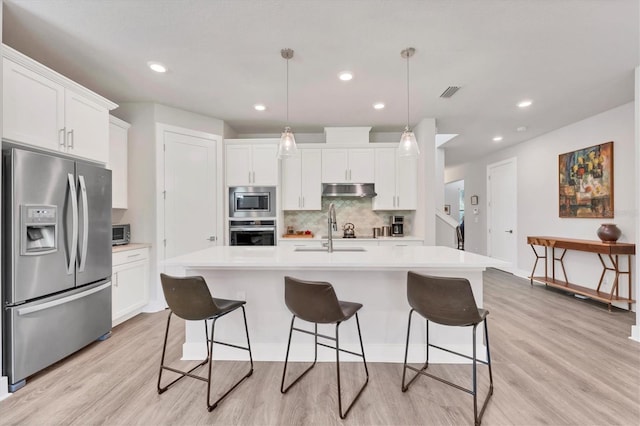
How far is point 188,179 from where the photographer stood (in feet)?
12.9

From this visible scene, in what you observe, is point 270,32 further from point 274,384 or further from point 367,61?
point 274,384

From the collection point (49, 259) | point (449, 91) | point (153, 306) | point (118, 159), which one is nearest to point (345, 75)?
point (449, 91)

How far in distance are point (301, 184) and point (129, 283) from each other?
2.61m

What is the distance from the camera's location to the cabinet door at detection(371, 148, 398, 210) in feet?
14.6

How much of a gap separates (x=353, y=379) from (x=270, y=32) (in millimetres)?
2754

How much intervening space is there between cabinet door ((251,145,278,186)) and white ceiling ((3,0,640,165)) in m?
0.71

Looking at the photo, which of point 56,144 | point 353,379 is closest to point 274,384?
point 353,379

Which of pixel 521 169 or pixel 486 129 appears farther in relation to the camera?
pixel 521 169

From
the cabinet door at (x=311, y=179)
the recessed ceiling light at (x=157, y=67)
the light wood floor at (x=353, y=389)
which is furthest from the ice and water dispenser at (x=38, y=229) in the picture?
the cabinet door at (x=311, y=179)

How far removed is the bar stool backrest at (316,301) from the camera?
67.6 inches

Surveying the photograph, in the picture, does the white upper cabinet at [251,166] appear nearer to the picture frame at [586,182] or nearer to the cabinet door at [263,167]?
the cabinet door at [263,167]

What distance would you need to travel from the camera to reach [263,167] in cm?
432

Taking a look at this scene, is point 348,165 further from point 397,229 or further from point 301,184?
point 397,229

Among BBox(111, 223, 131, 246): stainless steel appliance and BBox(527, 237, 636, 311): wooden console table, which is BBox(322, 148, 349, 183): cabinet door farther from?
BBox(527, 237, 636, 311): wooden console table
